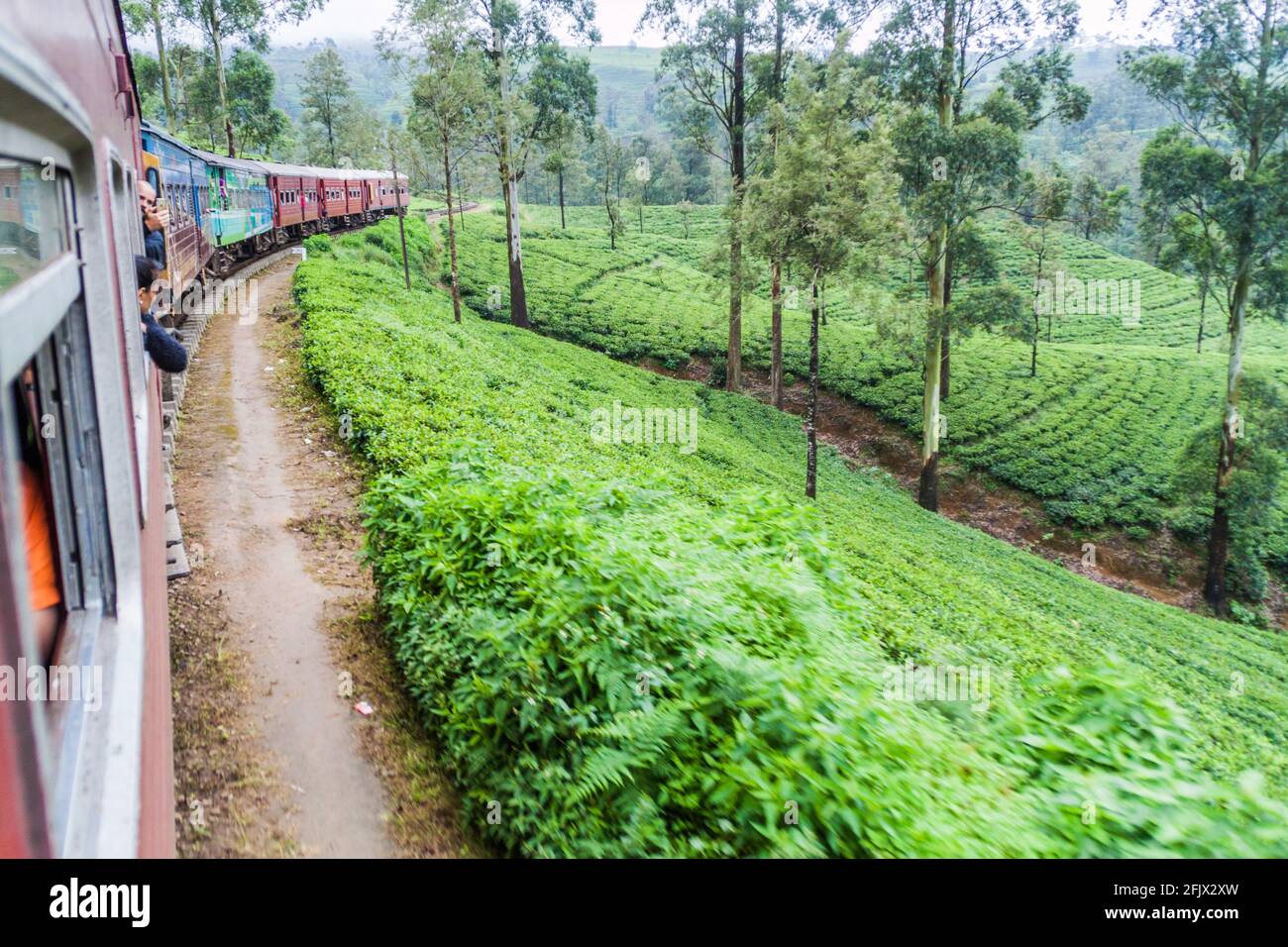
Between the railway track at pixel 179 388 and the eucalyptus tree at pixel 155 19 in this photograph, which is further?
the eucalyptus tree at pixel 155 19

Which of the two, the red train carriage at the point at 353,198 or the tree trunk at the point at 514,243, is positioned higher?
the red train carriage at the point at 353,198

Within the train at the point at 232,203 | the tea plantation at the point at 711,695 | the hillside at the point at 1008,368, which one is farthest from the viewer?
the hillside at the point at 1008,368

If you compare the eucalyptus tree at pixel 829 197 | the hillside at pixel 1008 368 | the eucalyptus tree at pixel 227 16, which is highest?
the eucalyptus tree at pixel 227 16

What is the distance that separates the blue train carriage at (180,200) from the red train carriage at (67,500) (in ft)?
30.2

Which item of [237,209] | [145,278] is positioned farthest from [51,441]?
[237,209]

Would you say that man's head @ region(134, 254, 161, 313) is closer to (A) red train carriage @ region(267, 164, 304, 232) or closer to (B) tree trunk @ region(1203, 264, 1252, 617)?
(B) tree trunk @ region(1203, 264, 1252, 617)

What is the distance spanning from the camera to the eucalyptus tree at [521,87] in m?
22.9

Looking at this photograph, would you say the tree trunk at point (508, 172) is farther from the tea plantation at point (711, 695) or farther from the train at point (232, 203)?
the tea plantation at point (711, 695)

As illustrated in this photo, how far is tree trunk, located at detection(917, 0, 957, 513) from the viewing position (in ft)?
63.8

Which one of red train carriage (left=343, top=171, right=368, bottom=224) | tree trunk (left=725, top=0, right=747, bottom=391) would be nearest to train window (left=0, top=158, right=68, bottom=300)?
tree trunk (left=725, top=0, right=747, bottom=391)

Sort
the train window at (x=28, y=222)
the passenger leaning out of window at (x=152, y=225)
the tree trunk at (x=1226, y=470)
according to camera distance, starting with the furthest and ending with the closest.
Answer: the tree trunk at (x=1226, y=470)
the passenger leaning out of window at (x=152, y=225)
the train window at (x=28, y=222)

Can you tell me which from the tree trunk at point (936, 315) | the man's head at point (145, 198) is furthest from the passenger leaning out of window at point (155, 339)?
the tree trunk at point (936, 315)

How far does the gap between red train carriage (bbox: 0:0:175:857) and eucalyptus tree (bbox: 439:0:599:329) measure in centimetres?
1964
